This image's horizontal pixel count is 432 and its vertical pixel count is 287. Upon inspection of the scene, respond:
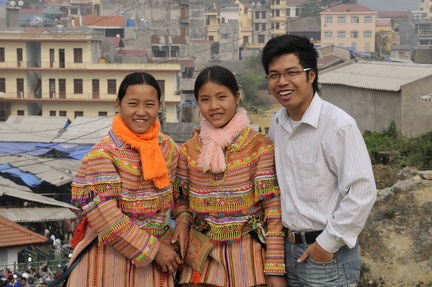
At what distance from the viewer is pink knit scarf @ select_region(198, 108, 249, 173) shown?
10.2 ft

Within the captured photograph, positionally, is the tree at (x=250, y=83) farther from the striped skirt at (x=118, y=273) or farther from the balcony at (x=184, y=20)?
the striped skirt at (x=118, y=273)

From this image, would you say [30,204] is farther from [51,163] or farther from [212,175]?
[212,175]

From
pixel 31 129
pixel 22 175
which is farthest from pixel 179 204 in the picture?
pixel 31 129

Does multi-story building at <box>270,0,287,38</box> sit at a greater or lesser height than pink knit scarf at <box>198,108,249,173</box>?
greater

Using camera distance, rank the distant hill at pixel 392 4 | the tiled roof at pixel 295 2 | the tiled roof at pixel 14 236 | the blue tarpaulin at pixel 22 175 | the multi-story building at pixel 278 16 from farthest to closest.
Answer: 1. the distant hill at pixel 392 4
2. the tiled roof at pixel 295 2
3. the multi-story building at pixel 278 16
4. the blue tarpaulin at pixel 22 175
5. the tiled roof at pixel 14 236

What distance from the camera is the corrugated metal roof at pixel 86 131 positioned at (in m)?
22.6

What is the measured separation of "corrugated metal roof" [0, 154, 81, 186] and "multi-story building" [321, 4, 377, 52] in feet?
145

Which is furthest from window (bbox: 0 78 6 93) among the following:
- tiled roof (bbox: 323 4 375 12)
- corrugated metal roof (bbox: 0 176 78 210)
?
tiled roof (bbox: 323 4 375 12)

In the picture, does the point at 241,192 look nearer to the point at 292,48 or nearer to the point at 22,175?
the point at 292,48

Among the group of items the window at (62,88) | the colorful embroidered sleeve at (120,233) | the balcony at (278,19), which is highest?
the balcony at (278,19)

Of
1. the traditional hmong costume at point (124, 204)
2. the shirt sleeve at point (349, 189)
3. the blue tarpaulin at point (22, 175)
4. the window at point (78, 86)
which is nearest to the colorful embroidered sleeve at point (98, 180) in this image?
the traditional hmong costume at point (124, 204)

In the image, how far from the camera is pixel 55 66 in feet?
107

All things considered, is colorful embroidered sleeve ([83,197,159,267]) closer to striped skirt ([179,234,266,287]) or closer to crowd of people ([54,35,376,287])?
crowd of people ([54,35,376,287])

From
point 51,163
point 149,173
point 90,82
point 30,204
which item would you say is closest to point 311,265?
point 149,173
